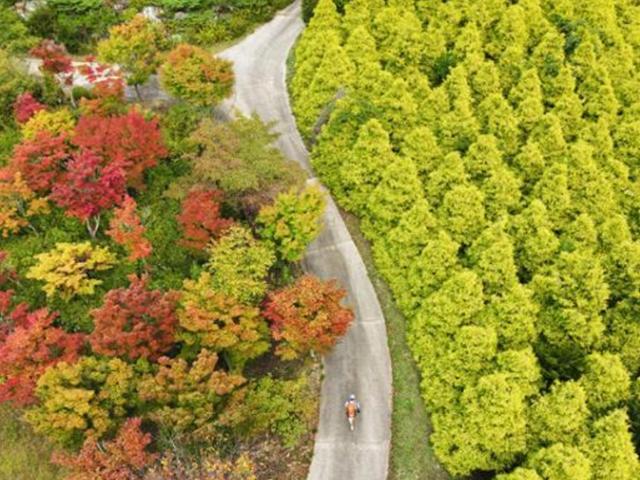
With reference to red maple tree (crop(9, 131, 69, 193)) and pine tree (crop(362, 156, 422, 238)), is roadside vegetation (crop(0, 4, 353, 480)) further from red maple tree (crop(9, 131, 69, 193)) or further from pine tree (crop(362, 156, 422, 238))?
pine tree (crop(362, 156, 422, 238))

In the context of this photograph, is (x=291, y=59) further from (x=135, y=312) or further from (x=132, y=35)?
(x=135, y=312)

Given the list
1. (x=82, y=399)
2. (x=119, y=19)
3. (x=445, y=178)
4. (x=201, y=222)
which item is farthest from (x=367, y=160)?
(x=119, y=19)

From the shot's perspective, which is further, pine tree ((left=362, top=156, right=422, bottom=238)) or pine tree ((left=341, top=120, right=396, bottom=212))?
pine tree ((left=341, top=120, right=396, bottom=212))

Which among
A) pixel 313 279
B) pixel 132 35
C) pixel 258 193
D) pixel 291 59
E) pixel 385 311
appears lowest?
pixel 385 311

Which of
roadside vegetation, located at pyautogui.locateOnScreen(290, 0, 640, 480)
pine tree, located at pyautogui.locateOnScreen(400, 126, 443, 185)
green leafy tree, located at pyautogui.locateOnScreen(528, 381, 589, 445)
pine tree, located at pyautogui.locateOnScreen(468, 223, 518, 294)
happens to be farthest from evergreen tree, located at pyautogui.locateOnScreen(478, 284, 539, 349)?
pine tree, located at pyautogui.locateOnScreen(400, 126, 443, 185)

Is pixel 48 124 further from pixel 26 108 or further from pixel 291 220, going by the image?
pixel 291 220

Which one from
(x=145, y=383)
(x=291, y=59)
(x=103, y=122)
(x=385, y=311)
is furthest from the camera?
(x=291, y=59)

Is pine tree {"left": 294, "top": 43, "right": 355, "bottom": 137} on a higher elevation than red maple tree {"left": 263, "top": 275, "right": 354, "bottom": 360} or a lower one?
higher

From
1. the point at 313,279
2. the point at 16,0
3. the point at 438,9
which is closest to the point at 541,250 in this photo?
the point at 313,279
